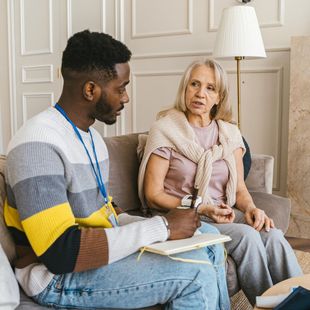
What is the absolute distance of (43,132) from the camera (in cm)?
116

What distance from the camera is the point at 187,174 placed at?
1954 millimetres

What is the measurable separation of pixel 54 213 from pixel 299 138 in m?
2.30

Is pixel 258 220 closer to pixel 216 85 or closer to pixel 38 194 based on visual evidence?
pixel 216 85

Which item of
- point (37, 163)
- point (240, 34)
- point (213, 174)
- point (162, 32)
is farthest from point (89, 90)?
point (162, 32)

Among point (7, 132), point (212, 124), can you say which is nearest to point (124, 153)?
point (212, 124)

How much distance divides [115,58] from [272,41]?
2.26m

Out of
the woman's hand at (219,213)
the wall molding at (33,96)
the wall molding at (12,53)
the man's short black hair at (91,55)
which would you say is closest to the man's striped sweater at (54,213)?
the man's short black hair at (91,55)

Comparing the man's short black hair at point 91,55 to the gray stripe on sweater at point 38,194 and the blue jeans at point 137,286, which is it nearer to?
the gray stripe on sweater at point 38,194

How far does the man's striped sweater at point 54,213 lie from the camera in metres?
1.08

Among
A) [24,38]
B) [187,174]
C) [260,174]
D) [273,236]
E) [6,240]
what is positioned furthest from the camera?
[24,38]

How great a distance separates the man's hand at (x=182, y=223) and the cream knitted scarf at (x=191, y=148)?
628 millimetres

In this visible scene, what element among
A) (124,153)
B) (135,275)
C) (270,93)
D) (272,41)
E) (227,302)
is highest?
(272,41)

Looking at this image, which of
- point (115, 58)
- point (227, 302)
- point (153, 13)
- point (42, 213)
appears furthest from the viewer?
point (153, 13)

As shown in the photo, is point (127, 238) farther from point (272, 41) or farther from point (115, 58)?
point (272, 41)
